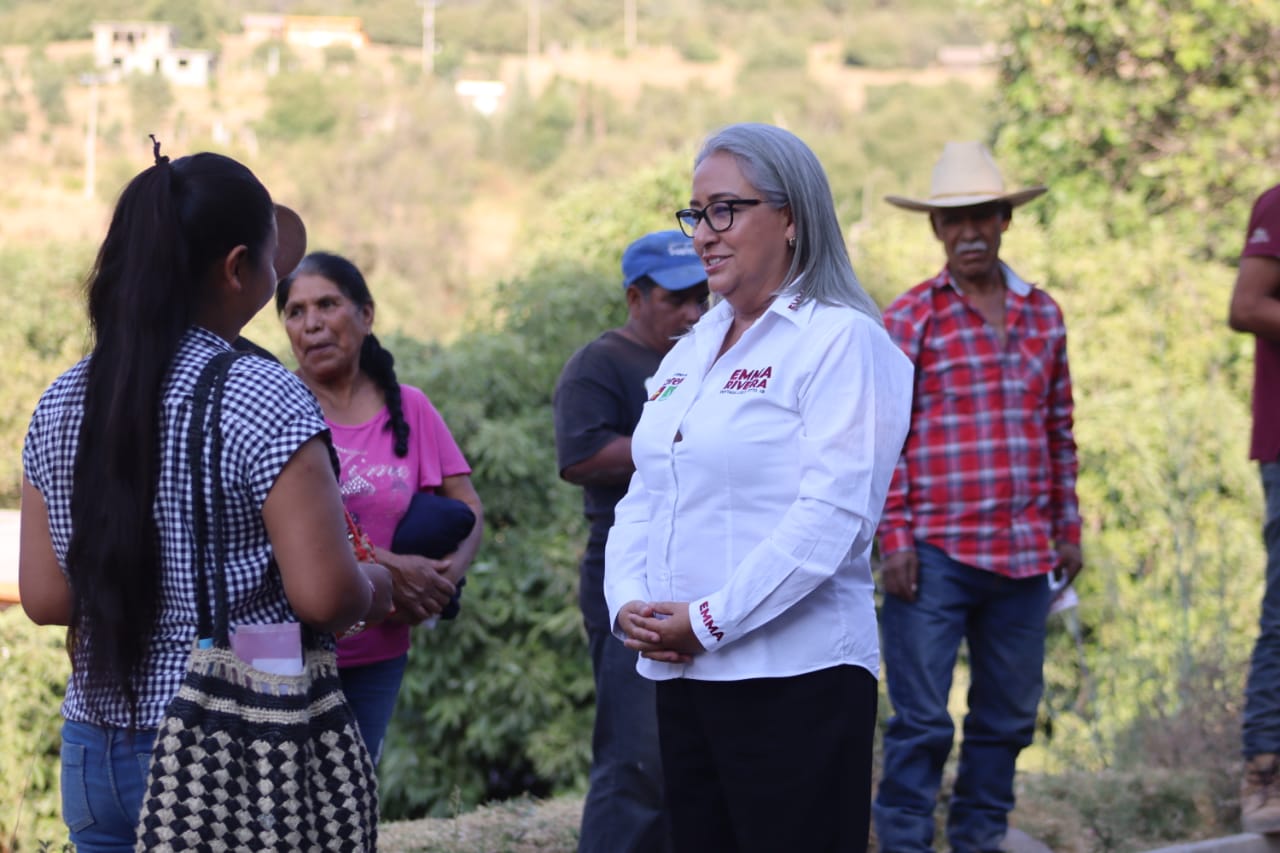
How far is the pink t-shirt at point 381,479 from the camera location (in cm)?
377

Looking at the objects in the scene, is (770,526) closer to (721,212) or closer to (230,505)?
(721,212)

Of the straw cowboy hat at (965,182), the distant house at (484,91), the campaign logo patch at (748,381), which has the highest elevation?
the distant house at (484,91)

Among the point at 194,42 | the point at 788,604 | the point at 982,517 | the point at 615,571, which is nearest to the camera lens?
the point at 788,604

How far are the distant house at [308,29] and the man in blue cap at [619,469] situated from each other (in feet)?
263

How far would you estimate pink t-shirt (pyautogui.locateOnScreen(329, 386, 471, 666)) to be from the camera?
12.4ft

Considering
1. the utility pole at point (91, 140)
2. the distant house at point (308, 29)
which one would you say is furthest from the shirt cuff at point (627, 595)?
the distant house at point (308, 29)

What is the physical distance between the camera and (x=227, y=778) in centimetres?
230

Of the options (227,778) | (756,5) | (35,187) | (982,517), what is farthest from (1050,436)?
(756,5)

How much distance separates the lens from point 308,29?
92.1 m

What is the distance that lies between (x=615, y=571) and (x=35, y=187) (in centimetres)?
5301

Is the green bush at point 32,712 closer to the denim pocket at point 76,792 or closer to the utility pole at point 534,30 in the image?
the denim pocket at point 76,792

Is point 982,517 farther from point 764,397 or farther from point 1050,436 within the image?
point 764,397

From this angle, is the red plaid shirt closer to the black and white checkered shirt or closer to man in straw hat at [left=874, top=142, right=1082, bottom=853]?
man in straw hat at [left=874, top=142, right=1082, bottom=853]

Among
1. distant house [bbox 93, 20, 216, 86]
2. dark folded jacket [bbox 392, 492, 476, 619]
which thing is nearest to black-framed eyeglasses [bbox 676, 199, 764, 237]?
dark folded jacket [bbox 392, 492, 476, 619]
